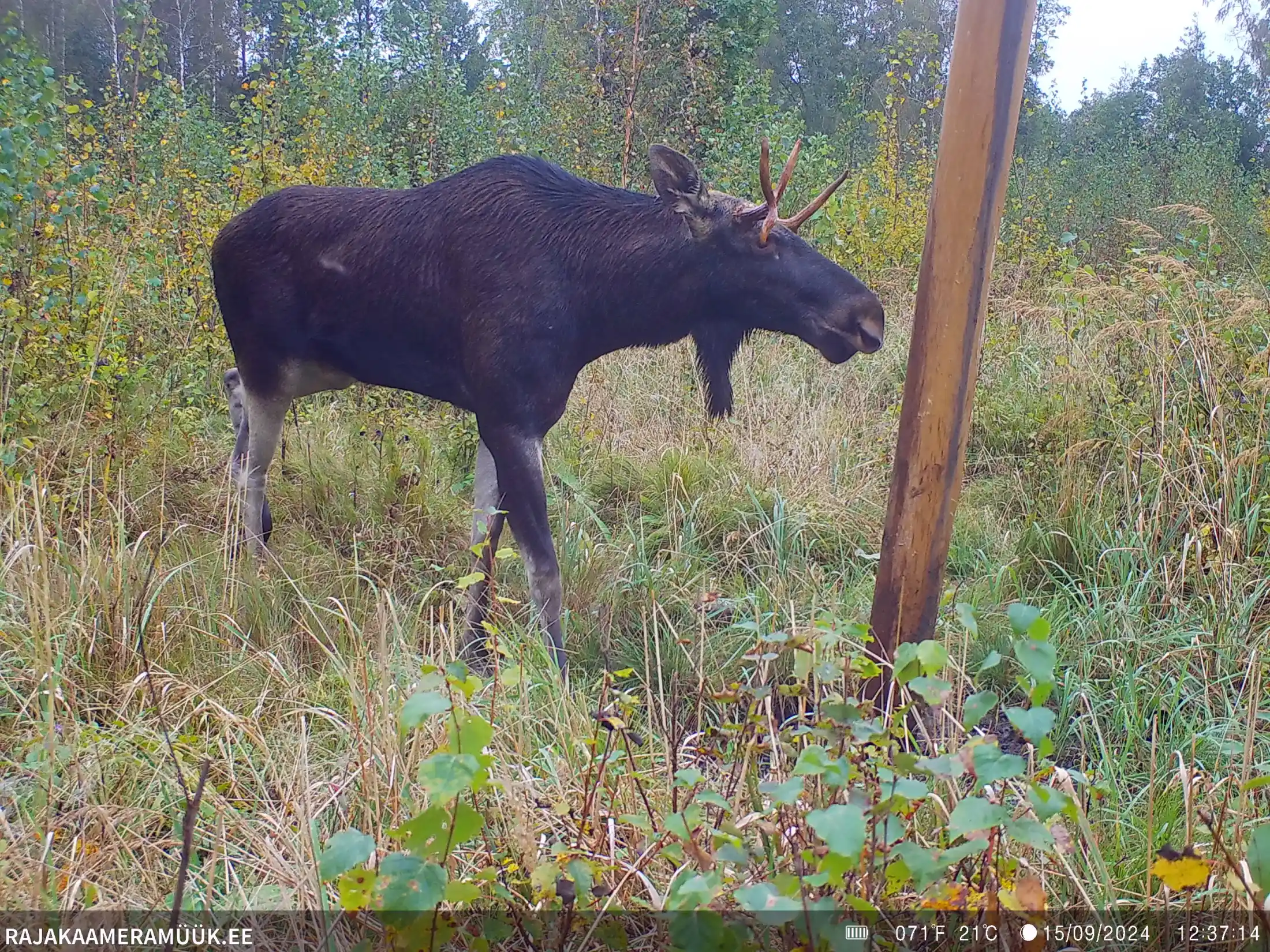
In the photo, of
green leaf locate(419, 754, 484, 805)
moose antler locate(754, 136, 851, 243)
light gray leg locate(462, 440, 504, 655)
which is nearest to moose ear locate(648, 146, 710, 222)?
moose antler locate(754, 136, 851, 243)

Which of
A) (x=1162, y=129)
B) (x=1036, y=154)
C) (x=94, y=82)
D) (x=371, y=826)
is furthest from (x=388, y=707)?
(x=1162, y=129)

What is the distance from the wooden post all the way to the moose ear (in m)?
1.19

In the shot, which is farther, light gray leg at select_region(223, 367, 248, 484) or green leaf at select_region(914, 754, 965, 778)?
light gray leg at select_region(223, 367, 248, 484)

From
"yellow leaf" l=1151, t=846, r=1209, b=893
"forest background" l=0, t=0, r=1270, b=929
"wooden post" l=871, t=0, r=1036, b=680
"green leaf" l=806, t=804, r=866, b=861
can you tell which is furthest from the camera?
"wooden post" l=871, t=0, r=1036, b=680

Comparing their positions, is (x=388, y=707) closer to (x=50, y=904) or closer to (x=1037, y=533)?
(x=50, y=904)

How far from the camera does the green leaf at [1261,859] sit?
4.87ft

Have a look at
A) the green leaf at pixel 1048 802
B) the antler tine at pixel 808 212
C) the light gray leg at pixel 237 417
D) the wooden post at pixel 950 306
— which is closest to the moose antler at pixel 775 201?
the antler tine at pixel 808 212

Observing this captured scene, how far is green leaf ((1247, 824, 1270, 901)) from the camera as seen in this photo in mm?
1483

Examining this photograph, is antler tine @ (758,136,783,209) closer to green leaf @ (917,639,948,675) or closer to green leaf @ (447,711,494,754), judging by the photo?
green leaf @ (917,639,948,675)

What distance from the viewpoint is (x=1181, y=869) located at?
1.49 m

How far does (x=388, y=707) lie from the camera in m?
2.57

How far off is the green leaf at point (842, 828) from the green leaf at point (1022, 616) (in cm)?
37

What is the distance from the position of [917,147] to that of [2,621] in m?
10.3

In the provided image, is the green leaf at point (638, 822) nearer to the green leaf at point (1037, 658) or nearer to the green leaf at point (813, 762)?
the green leaf at point (813, 762)
